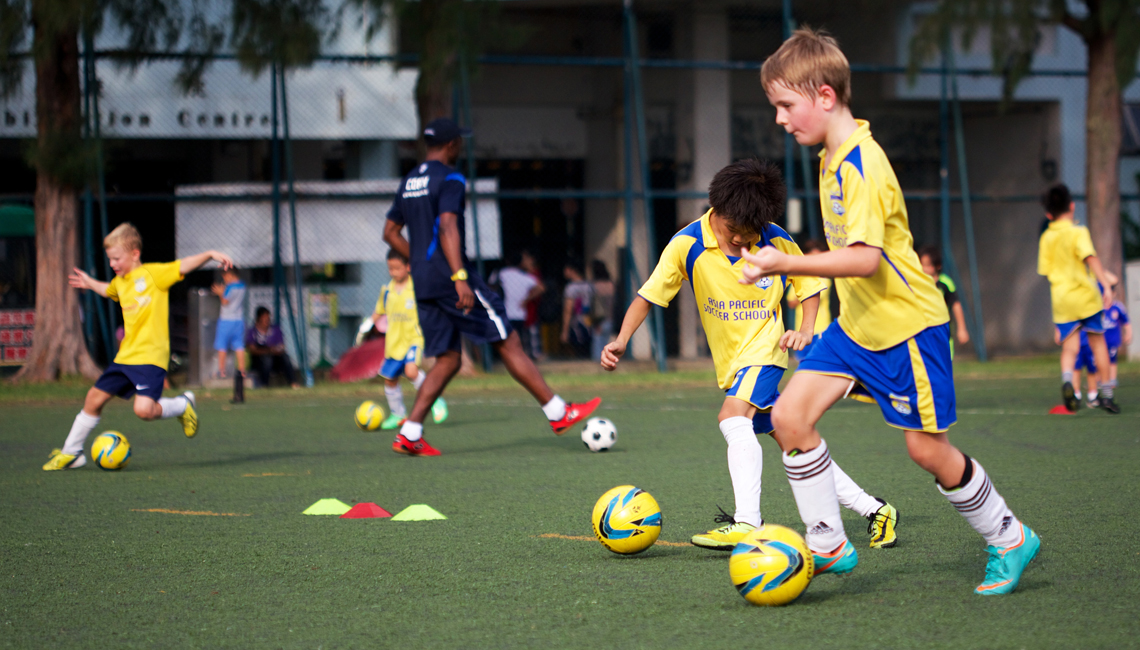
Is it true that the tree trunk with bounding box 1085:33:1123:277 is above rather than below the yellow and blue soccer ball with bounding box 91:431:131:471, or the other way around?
above

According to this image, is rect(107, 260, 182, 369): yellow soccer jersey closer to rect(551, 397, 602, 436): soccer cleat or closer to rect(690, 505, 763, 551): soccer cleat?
rect(551, 397, 602, 436): soccer cleat

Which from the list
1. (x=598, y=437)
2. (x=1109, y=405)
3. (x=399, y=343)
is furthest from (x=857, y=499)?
(x=399, y=343)

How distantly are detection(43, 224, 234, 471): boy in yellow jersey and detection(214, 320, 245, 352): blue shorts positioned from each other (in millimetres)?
6852

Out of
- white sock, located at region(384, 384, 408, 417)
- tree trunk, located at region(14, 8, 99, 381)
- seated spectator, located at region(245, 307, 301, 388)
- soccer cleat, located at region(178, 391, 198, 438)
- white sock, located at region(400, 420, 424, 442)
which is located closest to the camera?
white sock, located at region(400, 420, 424, 442)

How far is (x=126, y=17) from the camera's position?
48.9 ft

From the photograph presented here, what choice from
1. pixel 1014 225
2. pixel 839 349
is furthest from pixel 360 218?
pixel 839 349

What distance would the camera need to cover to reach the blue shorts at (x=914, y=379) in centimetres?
365

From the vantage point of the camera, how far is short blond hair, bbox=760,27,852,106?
369 cm

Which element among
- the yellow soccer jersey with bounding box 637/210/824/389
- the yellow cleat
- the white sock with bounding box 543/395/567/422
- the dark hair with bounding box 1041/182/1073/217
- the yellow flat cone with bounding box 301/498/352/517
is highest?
the dark hair with bounding box 1041/182/1073/217

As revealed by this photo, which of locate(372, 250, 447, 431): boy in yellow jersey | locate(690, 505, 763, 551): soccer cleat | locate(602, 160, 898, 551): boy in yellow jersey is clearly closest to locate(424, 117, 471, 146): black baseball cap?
locate(372, 250, 447, 431): boy in yellow jersey

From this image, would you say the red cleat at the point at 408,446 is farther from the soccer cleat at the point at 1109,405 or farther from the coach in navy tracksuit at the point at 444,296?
the soccer cleat at the point at 1109,405

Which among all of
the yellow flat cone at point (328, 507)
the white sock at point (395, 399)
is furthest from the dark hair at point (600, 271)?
the yellow flat cone at point (328, 507)

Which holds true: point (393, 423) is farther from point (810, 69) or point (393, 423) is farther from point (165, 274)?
point (810, 69)

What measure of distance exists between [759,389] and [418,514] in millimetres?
1746
